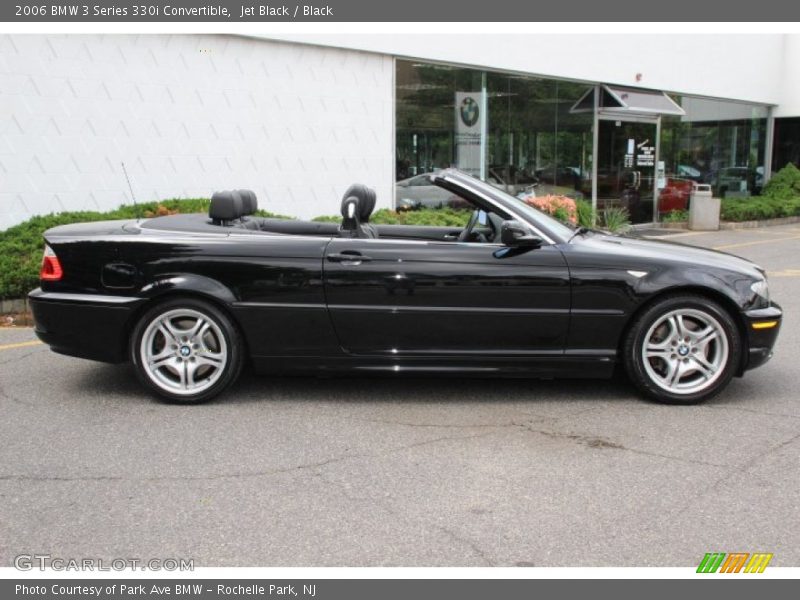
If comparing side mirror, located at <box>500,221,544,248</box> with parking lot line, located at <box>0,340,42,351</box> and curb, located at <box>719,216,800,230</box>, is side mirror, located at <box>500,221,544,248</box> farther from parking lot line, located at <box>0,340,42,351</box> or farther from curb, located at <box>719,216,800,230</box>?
curb, located at <box>719,216,800,230</box>

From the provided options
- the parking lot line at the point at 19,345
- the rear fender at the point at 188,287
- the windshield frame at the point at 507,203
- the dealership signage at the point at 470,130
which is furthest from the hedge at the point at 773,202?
the rear fender at the point at 188,287

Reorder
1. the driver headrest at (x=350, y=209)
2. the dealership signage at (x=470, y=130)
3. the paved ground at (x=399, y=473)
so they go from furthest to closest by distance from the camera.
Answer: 1. the dealership signage at (x=470, y=130)
2. the driver headrest at (x=350, y=209)
3. the paved ground at (x=399, y=473)

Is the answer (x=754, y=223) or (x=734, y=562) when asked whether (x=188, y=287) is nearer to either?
(x=734, y=562)

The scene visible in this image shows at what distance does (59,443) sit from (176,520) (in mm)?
1339

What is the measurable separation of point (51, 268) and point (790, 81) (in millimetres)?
23224

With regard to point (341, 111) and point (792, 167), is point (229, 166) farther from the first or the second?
point (792, 167)

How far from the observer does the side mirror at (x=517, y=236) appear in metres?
4.90

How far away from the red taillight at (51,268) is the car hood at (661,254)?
3.37m

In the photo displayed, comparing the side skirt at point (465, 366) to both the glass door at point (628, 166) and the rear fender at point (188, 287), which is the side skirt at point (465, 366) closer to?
the rear fender at point (188, 287)

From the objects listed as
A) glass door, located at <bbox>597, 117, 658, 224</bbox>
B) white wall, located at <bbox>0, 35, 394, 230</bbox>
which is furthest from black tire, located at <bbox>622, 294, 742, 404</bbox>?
glass door, located at <bbox>597, 117, 658, 224</bbox>

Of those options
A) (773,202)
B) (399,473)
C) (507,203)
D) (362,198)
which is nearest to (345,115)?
(362,198)

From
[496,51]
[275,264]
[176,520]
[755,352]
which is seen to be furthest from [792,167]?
[176,520]

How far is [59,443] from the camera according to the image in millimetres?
4441

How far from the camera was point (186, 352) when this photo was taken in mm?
5047
